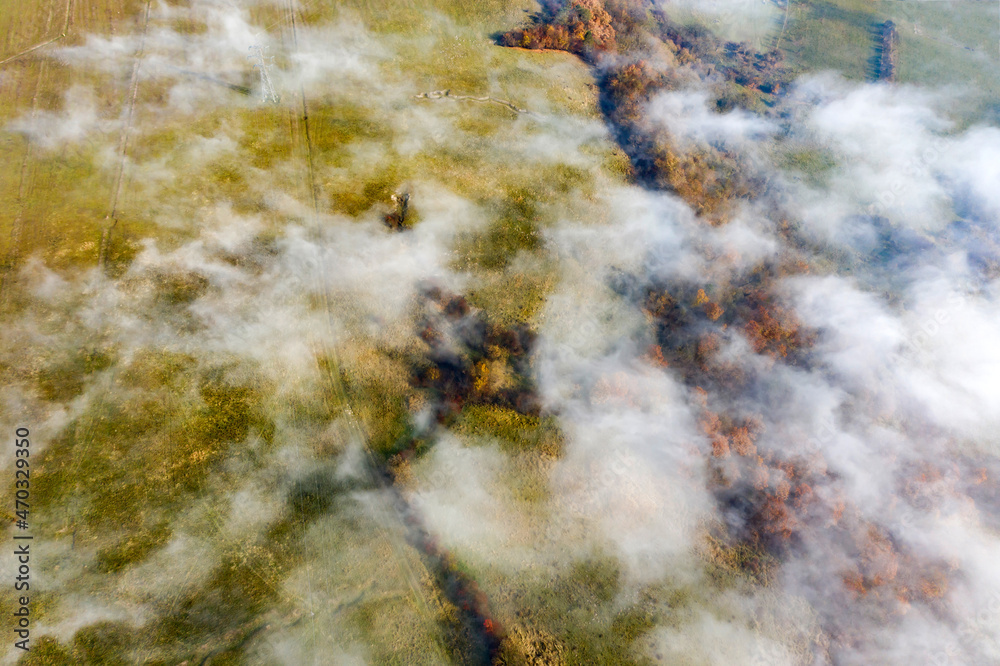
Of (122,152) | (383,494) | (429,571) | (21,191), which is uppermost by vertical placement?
(122,152)

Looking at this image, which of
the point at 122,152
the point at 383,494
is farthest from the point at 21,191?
the point at 383,494

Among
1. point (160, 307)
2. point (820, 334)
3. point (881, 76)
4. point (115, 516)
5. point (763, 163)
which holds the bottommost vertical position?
point (115, 516)

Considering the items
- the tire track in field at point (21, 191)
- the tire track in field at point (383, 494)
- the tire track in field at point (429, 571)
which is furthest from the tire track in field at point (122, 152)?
the tire track in field at point (429, 571)

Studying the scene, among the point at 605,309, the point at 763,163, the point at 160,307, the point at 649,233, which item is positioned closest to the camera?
the point at 160,307

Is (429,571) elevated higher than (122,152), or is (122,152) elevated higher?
(122,152)

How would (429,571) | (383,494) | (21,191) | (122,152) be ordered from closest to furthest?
1. (429,571)
2. (383,494)
3. (21,191)
4. (122,152)

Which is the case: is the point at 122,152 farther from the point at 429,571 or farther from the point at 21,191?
the point at 429,571

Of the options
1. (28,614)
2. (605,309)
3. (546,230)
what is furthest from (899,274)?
(28,614)

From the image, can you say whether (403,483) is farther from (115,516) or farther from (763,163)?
(763,163)

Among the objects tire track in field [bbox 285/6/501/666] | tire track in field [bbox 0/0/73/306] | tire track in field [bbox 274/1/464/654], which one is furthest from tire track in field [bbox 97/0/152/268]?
tire track in field [bbox 285/6/501/666]

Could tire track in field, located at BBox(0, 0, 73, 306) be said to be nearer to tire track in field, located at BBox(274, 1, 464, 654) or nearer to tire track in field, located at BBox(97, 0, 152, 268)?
tire track in field, located at BBox(97, 0, 152, 268)

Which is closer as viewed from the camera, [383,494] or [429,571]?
[429,571]
